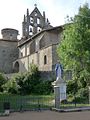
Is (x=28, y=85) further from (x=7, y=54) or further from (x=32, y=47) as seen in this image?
(x=7, y=54)

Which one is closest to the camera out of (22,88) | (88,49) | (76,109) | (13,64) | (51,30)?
(76,109)

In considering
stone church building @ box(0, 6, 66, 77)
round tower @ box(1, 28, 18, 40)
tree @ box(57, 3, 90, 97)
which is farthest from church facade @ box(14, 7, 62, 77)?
tree @ box(57, 3, 90, 97)

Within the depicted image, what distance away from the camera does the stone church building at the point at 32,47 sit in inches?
1865

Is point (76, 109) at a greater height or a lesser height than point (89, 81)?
lesser

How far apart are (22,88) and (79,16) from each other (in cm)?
1419

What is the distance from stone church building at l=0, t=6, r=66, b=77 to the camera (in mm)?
47375

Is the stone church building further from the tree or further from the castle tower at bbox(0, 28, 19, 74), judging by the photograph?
the tree

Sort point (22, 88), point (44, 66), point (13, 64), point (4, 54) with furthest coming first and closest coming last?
point (4, 54) → point (13, 64) → point (44, 66) → point (22, 88)

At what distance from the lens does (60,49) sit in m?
31.6

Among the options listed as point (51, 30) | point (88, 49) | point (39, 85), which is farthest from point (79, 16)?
point (51, 30)

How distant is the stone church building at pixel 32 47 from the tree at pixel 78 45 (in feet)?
38.5

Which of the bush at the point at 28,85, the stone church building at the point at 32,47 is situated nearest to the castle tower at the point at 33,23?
the stone church building at the point at 32,47

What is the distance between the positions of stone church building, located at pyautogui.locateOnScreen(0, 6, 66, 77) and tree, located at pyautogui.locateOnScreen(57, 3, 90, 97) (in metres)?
11.7

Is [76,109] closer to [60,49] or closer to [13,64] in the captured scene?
[60,49]
